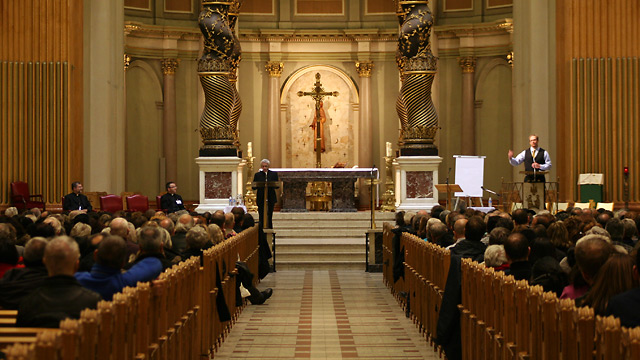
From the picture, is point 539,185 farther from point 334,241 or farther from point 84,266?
point 84,266

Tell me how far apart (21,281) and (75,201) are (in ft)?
32.6

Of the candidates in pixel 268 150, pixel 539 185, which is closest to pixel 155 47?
pixel 268 150

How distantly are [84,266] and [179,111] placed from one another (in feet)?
65.7

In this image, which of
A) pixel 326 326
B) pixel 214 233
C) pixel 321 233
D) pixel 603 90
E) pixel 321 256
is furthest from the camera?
pixel 321 233

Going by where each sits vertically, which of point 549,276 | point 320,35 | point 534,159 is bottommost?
point 549,276

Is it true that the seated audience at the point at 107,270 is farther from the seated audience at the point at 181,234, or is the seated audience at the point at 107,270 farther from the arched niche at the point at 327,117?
the arched niche at the point at 327,117

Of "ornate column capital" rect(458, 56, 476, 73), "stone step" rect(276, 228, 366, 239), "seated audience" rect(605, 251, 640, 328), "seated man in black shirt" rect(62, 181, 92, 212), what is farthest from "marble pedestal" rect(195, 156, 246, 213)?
"seated audience" rect(605, 251, 640, 328)

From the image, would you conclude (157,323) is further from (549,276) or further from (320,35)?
(320,35)

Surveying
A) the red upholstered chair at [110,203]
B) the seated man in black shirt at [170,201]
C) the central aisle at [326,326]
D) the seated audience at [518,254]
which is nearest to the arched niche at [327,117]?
A: the red upholstered chair at [110,203]

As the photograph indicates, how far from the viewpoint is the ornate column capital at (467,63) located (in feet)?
83.0

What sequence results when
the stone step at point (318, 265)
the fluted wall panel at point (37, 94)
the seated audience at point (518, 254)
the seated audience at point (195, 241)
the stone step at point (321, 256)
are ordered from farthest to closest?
the fluted wall panel at point (37, 94), the stone step at point (321, 256), the stone step at point (318, 265), the seated audience at point (195, 241), the seated audience at point (518, 254)

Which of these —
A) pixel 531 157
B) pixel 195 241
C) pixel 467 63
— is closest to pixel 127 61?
pixel 467 63

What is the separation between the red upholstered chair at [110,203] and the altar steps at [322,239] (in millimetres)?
2975

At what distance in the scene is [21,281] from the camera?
4.83 m
